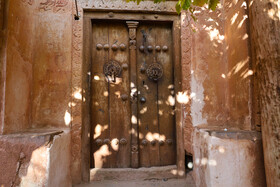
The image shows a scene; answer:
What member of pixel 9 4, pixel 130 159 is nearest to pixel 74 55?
pixel 9 4

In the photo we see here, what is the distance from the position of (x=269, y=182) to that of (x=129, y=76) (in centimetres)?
192

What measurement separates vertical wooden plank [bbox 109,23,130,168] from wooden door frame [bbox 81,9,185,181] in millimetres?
241

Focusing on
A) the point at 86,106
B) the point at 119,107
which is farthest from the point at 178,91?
the point at 86,106

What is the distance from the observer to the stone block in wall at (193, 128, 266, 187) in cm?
168

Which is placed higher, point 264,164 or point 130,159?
point 264,164

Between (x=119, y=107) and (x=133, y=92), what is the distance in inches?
11.4

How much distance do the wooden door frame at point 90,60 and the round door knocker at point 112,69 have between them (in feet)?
0.79

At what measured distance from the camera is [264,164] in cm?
166

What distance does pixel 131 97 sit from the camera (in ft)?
8.30

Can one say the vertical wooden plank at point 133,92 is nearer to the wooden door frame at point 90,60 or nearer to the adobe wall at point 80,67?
the wooden door frame at point 90,60

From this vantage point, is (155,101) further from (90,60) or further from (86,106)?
(90,60)

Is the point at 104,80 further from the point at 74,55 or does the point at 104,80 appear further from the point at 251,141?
the point at 251,141

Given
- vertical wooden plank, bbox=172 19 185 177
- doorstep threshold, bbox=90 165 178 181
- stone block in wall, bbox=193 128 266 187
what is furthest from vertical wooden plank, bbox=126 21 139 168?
stone block in wall, bbox=193 128 266 187

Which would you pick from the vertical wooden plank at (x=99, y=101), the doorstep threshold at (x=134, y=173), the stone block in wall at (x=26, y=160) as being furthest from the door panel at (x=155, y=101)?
the stone block in wall at (x=26, y=160)
